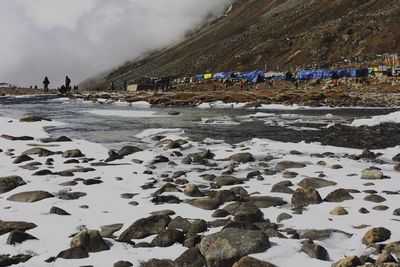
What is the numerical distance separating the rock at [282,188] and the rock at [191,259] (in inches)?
136

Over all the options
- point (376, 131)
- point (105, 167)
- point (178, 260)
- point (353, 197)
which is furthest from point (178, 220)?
point (376, 131)

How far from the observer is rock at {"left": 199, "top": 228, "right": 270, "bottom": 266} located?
5.59m

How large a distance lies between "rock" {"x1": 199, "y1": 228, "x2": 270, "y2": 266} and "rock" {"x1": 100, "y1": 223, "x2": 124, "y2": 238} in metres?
1.57

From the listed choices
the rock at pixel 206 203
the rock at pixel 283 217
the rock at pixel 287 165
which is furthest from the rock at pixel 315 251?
the rock at pixel 287 165

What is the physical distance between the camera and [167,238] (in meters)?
6.42

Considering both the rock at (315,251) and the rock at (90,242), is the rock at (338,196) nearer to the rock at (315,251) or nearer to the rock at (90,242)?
the rock at (315,251)

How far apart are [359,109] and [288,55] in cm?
7492

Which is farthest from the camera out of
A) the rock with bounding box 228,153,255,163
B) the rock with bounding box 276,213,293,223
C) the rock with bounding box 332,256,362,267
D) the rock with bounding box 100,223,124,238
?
the rock with bounding box 228,153,255,163

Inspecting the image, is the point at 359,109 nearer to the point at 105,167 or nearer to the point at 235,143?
the point at 235,143

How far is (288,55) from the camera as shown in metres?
103

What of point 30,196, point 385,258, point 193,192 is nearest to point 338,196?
point 193,192

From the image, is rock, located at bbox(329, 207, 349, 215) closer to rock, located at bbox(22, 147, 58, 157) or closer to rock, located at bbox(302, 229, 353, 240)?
rock, located at bbox(302, 229, 353, 240)

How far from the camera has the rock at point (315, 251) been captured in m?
5.75

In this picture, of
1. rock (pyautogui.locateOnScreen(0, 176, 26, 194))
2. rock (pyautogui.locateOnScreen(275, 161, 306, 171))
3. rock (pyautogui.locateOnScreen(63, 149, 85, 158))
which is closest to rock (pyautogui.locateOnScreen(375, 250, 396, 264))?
rock (pyautogui.locateOnScreen(275, 161, 306, 171))
